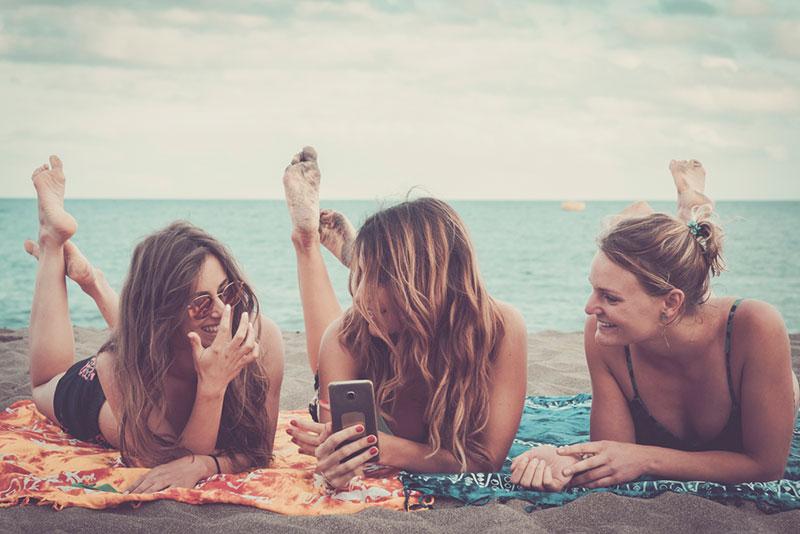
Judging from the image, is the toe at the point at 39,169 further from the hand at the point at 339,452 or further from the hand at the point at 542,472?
the hand at the point at 542,472

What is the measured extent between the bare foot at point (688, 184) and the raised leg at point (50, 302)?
13.8ft

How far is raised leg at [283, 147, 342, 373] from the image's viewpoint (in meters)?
4.46

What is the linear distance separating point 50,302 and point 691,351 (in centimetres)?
395

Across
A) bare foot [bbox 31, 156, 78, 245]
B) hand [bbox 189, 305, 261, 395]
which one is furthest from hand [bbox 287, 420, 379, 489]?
bare foot [bbox 31, 156, 78, 245]

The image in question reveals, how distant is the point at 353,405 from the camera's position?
2826mm

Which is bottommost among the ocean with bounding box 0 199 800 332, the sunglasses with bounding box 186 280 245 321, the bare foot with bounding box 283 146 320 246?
the ocean with bounding box 0 199 800 332

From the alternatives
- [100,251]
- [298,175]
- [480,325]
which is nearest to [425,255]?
[480,325]

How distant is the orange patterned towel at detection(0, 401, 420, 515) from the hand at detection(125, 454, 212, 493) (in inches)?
2.4

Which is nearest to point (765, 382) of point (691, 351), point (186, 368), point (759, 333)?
point (759, 333)

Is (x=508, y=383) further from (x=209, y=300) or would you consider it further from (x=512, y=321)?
(x=209, y=300)

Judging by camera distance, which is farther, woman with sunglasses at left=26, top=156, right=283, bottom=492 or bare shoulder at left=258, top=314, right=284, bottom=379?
bare shoulder at left=258, top=314, right=284, bottom=379

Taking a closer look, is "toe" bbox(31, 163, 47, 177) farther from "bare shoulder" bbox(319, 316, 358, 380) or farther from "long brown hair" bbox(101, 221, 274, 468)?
"bare shoulder" bbox(319, 316, 358, 380)

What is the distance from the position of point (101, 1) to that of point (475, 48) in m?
16.7

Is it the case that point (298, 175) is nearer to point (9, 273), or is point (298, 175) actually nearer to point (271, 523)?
point (271, 523)
